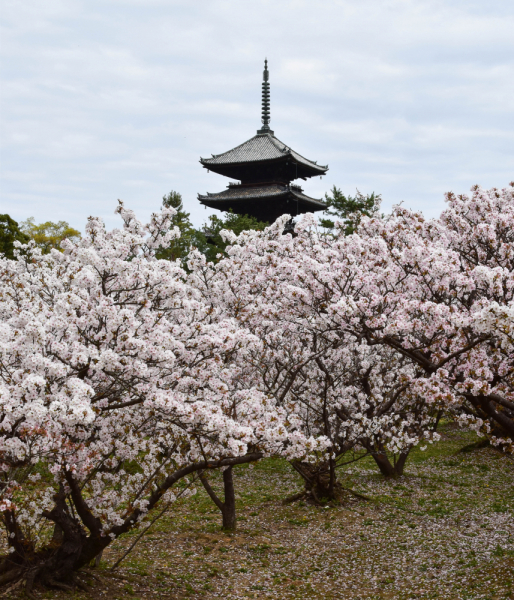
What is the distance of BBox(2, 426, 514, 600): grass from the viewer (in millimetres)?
8891

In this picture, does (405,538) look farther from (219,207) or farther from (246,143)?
Result: (246,143)

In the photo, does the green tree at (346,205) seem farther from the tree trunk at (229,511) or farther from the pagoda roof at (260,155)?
the tree trunk at (229,511)

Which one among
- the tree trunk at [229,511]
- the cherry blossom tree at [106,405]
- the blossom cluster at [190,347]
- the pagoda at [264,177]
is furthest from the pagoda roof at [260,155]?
the cherry blossom tree at [106,405]

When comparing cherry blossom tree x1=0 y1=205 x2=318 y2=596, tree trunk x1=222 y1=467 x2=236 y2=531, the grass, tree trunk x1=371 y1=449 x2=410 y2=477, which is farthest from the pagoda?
cherry blossom tree x1=0 y1=205 x2=318 y2=596

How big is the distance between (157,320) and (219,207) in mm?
31562

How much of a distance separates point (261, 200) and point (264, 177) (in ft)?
9.26

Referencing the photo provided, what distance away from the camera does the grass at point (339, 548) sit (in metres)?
8.89

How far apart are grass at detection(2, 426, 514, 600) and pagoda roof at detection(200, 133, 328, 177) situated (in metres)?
25.6

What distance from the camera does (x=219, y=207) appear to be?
39.0 meters

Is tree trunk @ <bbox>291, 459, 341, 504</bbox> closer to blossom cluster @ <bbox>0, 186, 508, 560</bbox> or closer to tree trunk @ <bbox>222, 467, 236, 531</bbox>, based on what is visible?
blossom cluster @ <bbox>0, 186, 508, 560</bbox>

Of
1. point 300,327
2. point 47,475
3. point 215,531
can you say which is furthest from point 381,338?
point 47,475

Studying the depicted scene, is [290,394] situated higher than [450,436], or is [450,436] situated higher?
[290,394]

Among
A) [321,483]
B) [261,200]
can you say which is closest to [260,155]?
[261,200]

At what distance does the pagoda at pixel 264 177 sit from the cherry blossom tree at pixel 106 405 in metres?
28.3
